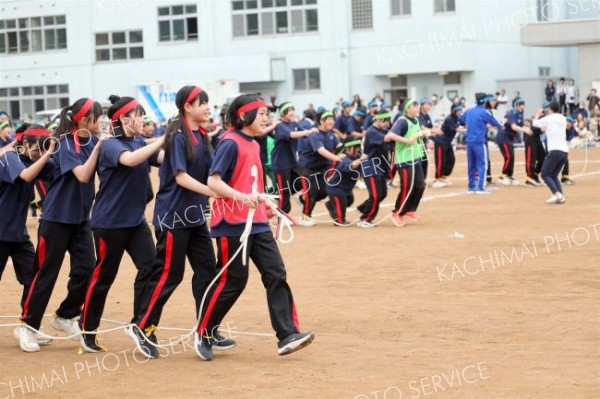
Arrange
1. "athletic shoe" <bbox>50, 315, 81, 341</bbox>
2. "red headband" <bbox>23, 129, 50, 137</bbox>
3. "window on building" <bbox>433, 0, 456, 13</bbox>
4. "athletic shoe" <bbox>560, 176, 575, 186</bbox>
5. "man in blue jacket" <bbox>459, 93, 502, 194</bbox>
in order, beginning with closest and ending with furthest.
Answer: "red headband" <bbox>23, 129, 50, 137</bbox> < "athletic shoe" <bbox>50, 315, 81, 341</bbox> < "man in blue jacket" <bbox>459, 93, 502, 194</bbox> < "athletic shoe" <bbox>560, 176, 575, 186</bbox> < "window on building" <bbox>433, 0, 456, 13</bbox>

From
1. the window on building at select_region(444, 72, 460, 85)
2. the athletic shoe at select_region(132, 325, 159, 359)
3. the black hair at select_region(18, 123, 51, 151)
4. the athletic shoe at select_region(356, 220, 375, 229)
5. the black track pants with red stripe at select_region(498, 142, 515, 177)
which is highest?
the window on building at select_region(444, 72, 460, 85)

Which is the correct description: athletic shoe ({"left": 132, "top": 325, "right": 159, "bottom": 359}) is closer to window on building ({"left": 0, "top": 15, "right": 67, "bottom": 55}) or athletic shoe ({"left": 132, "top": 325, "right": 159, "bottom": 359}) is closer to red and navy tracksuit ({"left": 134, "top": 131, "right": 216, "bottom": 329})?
red and navy tracksuit ({"left": 134, "top": 131, "right": 216, "bottom": 329})

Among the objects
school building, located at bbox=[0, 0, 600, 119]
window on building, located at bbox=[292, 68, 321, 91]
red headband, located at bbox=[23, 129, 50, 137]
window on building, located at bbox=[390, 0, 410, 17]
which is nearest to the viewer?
red headband, located at bbox=[23, 129, 50, 137]

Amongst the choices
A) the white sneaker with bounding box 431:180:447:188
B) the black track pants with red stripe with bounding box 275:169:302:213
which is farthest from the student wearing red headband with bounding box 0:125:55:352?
the white sneaker with bounding box 431:180:447:188

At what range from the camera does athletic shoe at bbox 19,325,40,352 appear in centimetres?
860

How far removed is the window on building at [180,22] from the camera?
55.6 meters

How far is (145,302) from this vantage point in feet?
26.7

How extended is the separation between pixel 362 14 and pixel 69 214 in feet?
148

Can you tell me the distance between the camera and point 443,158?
24922 mm

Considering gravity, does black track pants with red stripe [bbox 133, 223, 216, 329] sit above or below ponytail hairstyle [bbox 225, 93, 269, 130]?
below

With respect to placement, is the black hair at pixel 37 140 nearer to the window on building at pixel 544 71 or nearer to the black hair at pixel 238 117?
the black hair at pixel 238 117

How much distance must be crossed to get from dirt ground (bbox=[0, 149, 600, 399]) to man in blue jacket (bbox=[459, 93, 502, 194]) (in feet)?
24.9

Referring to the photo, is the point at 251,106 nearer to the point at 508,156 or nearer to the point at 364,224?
the point at 364,224

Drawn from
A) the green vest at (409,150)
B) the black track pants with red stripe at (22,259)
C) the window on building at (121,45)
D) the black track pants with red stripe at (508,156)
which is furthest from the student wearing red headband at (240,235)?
the window on building at (121,45)
